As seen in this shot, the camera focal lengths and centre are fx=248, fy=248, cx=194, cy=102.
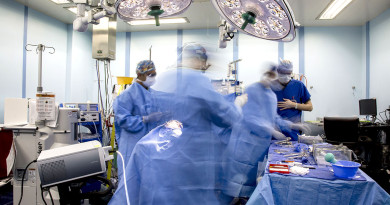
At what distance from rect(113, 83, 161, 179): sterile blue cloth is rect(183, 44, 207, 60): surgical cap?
105 cm

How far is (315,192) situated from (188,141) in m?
0.75

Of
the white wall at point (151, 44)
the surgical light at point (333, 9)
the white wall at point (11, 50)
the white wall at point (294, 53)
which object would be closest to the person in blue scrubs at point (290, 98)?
the surgical light at point (333, 9)

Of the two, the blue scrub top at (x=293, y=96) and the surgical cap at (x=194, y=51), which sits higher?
the surgical cap at (x=194, y=51)

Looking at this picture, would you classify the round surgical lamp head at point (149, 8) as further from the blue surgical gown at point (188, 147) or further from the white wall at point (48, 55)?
the white wall at point (48, 55)

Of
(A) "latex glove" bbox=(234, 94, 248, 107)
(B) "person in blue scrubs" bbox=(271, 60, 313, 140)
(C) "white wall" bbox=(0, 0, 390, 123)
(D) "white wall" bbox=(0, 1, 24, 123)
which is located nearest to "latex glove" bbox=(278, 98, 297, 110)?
(B) "person in blue scrubs" bbox=(271, 60, 313, 140)

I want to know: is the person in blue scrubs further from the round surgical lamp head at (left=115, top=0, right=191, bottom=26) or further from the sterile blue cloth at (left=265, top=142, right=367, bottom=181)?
the round surgical lamp head at (left=115, top=0, right=191, bottom=26)

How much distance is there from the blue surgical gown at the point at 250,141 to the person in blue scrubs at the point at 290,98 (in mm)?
483

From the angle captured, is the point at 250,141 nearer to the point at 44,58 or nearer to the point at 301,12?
the point at 301,12

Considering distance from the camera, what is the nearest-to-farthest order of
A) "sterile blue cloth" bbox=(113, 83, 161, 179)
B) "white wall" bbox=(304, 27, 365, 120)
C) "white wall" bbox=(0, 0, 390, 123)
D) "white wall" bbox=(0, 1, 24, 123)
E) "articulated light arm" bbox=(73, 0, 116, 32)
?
"articulated light arm" bbox=(73, 0, 116, 32) < "sterile blue cloth" bbox=(113, 83, 161, 179) < "white wall" bbox=(0, 1, 24, 123) < "white wall" bbox=(0, 0, 390, 123) < "white wall" bbox=(304, 27, 365, 120)

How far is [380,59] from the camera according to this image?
501 cm

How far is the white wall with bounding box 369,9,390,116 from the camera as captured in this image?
188 inches

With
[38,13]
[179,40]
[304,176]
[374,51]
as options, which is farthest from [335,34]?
[38,13]

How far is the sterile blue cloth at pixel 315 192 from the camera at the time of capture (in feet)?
4.28

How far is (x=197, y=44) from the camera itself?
141 centimetres
